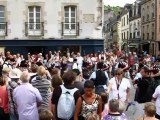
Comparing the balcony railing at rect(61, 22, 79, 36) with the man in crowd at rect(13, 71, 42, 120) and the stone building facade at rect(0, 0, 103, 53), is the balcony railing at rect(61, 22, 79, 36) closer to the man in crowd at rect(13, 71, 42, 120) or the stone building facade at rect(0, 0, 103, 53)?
the stone building facade at rect(0, 0, 103, 53)

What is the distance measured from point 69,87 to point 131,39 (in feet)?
Result: 216

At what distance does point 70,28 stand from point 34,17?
2.86 metres

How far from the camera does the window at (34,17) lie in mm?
32812

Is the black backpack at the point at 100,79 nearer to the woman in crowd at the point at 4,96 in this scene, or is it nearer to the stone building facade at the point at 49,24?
the woman in crowd at the point at 4,96

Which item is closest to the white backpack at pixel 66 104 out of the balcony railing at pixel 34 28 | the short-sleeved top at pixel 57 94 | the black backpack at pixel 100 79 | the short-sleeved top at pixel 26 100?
the short-sleeved top at pixel 57 94

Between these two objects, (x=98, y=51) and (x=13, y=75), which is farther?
(x=98, y=51)

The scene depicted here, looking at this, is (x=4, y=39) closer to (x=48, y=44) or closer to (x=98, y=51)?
(x=48, y=44)

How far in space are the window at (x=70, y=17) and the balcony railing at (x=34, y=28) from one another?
6.29 ft

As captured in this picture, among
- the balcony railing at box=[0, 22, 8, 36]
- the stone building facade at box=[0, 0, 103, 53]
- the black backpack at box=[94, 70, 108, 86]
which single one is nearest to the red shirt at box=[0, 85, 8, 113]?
the black backpack at box=[94, 70, 108, 86]

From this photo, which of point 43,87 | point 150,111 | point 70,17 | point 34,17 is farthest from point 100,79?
point 34,17

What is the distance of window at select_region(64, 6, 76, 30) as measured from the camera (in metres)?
33.1

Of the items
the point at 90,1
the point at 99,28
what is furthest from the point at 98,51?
the point at 90,1

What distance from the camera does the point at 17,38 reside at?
32.6m

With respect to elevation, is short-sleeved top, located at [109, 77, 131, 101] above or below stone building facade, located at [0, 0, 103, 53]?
below
